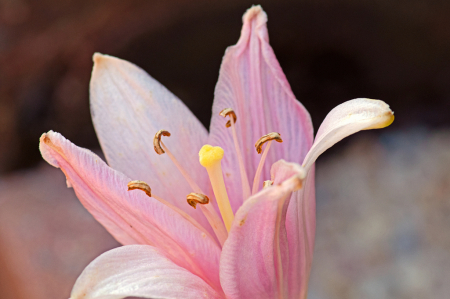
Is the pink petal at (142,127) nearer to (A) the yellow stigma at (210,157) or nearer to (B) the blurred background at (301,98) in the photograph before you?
(A) the yellow stigma at (210,157)

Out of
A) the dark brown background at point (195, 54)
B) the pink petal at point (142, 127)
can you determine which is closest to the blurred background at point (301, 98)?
the dark brown background at point (195, 54)

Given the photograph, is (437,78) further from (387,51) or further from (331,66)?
(331,66)

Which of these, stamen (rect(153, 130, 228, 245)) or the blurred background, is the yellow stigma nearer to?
stamen (rect(153, 130, 228, 245))

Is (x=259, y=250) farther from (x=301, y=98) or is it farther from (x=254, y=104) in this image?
(x=301, y=98)

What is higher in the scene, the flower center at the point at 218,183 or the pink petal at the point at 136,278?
the flower center at the point at 218,183

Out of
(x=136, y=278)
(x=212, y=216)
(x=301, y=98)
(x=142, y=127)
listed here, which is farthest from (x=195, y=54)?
(x=136, y=278)

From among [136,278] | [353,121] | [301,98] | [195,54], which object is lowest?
[136,278]
